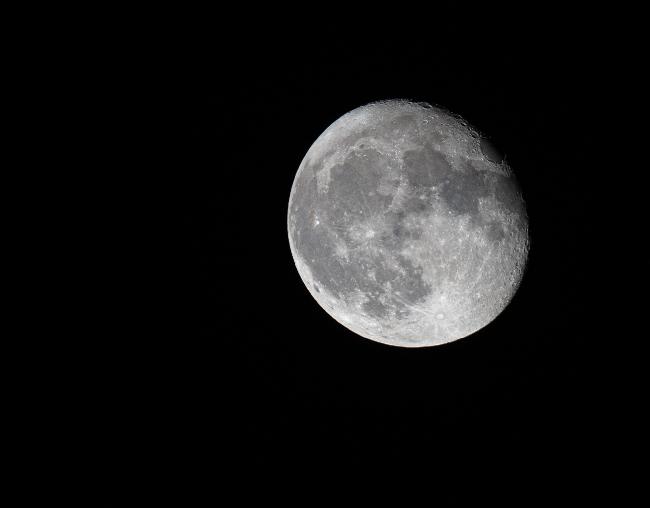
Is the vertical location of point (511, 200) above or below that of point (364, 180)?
above

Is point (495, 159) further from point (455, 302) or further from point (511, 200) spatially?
point (455, 302)

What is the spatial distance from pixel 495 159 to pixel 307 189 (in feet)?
3.91

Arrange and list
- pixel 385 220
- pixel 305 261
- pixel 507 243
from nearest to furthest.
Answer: pixel 385 220 → pixel 507 243 → pixel 305 261

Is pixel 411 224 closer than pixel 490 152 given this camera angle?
Yes

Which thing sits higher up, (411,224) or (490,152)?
(490,152)

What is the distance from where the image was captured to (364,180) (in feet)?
9.53

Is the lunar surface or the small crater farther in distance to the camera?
the small crater

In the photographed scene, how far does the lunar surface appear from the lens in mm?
2852

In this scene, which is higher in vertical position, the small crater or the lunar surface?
the small crater

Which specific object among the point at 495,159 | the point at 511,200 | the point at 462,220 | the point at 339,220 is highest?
the point at 495,159

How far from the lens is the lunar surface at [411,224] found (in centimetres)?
285

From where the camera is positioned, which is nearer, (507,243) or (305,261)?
(507,243)

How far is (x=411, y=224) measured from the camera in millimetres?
2828

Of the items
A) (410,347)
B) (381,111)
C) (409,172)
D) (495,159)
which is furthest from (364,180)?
(410,347)
